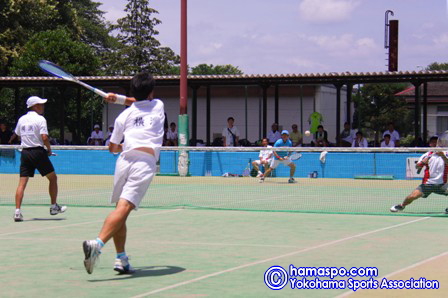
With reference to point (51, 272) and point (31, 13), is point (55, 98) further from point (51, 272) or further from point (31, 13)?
point (51, 272)

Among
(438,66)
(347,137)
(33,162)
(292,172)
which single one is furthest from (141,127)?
(438,66)

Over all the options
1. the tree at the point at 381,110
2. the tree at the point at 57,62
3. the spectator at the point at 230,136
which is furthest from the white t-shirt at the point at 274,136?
the tree at the point at 381,110

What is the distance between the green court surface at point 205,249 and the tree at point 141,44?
54113 millimetres

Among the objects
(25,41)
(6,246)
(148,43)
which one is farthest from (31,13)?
(6,246)

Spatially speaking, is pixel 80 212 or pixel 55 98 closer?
pixel 80 212

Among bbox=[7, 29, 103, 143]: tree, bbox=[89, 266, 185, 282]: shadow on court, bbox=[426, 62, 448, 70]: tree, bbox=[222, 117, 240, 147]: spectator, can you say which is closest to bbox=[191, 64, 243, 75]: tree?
bbox=[426, 62, 448, 70]: tree

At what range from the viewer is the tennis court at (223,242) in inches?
279

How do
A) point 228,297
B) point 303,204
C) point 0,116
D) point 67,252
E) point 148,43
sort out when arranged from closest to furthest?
point 228,297
point 67,252
point 303,204
point 0,116
point 148,43

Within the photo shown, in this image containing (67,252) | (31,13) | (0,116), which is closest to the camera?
(67,252)

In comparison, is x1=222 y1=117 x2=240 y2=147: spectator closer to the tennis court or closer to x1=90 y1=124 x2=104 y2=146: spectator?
x1=90 y1=124 x2=104 y2=146: spectator

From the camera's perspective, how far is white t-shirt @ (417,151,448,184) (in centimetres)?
1335

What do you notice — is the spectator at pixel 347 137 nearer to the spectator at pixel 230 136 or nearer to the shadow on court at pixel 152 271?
the spectator at pixel 230 136

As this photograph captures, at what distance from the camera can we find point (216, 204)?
607 inches

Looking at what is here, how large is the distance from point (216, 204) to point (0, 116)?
29.7 metres
